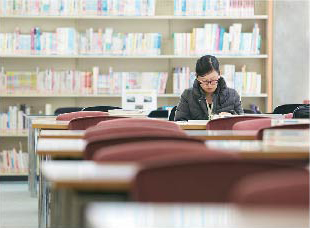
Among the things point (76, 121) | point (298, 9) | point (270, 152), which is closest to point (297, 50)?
point (298, 9)

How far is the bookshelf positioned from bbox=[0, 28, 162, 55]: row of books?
15 centimetres

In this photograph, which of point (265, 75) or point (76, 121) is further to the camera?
point (265, 75)

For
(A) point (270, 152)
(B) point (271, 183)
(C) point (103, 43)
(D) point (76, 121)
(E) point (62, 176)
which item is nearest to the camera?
(B) point (271, 183)

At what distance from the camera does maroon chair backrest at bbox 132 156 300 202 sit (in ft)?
6.45

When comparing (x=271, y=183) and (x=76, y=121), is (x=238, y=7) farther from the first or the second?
(x=271, y=183)

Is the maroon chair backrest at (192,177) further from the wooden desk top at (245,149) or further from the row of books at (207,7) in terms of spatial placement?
the row of books at (207,7)

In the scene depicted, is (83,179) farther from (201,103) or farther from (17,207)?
(17,207)

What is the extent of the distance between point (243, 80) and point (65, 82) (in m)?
1.94

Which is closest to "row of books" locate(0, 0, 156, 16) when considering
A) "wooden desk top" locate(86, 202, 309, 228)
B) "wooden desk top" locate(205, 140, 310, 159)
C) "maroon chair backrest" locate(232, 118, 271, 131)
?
"maroon chair backrest" locate(232, 118, 271, 131)

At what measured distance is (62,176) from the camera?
210 cm

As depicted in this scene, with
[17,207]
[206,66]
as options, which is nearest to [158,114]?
[206,66]

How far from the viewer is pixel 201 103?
6.71m

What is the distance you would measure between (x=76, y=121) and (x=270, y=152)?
7.87 ft

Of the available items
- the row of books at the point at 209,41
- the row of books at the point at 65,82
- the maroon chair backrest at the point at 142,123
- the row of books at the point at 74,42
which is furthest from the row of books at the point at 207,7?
the maroon chair backrest at the point at 142,123
